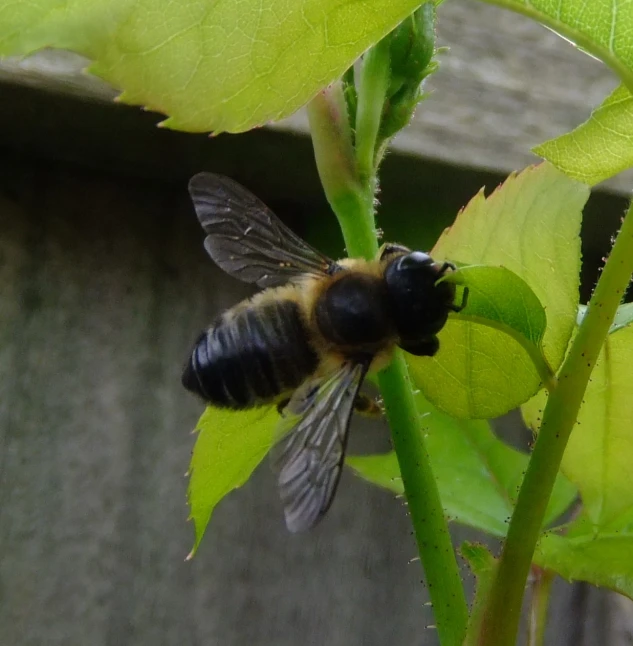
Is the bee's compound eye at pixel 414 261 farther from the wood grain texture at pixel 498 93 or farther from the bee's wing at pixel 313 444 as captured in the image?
the wood grain texture at pixel 498 93

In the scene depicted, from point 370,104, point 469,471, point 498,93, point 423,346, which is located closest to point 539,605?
point 469,471

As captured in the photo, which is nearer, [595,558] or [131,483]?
[595,558]

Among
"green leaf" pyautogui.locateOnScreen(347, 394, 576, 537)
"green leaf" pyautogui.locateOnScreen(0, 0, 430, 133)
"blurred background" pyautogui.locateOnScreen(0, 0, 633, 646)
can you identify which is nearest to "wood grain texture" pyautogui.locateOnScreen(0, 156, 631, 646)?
"blurred background" pyautogui.locateOnScreen(0, 0, 633, 646)

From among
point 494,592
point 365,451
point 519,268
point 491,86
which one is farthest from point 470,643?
point 491,86

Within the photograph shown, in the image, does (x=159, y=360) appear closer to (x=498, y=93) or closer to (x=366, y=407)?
(x=366, y=407)

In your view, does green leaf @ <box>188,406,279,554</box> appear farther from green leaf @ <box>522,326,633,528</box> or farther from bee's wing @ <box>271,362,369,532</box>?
green leaf @ <box>522,326,633,528</box>

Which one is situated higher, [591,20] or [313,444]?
[591,20]

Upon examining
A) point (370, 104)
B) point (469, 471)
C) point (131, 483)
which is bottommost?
point (131, 483)
